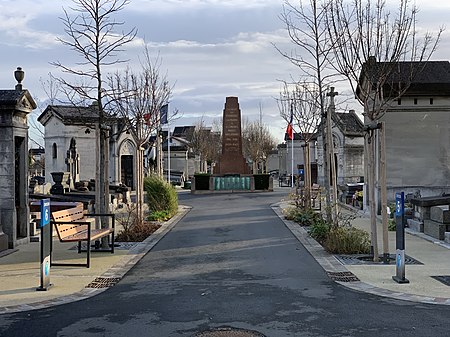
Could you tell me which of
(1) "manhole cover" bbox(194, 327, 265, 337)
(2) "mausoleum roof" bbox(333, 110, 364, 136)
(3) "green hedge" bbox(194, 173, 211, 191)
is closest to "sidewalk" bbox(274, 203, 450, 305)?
(1) "manhole cover" bbox(194, 327, 265, 337)

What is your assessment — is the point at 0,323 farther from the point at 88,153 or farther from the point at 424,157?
the point at 88,153

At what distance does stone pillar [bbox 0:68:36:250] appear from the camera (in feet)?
44.7

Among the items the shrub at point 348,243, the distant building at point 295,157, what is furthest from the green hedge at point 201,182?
the shrub at point 348,243

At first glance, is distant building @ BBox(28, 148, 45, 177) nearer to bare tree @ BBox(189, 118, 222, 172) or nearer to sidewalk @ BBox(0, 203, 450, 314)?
bare tree @ BBox(189, 118, 222, 172)

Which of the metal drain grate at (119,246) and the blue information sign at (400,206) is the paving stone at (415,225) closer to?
the blue information sign at (400,206)

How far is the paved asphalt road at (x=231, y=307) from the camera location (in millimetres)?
6746

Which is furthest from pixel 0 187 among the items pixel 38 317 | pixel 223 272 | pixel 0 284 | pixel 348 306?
pixel 348 306

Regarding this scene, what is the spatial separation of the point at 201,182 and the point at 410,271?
3317cm

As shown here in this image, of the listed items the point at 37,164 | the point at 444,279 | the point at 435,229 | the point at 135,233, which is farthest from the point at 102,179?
the point at 37,164

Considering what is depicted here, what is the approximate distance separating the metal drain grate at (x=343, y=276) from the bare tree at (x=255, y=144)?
206ft

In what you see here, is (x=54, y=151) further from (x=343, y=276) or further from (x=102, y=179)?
(x=343, y=276)

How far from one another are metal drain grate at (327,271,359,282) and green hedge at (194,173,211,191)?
108 feet

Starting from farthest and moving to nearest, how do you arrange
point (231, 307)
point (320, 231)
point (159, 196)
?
point (159, 196), point (320, 231), point (231, 307)

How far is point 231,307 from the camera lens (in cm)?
773
